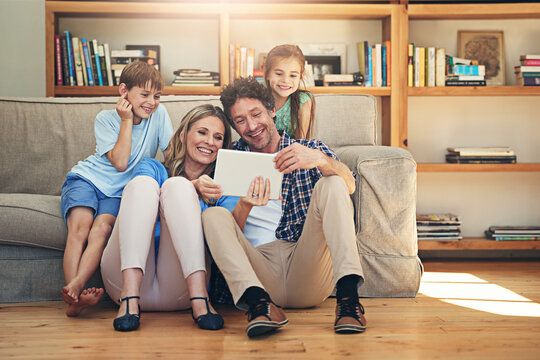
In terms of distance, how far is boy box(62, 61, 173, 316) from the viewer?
1901mm

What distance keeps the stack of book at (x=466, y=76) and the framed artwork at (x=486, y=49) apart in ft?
0.70

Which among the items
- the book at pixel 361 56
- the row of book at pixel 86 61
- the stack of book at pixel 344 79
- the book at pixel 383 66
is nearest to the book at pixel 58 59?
the row of book at pixel 86 61

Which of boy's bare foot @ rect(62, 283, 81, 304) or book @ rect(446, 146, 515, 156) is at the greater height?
book @ rect(446, 146, 515, 156)

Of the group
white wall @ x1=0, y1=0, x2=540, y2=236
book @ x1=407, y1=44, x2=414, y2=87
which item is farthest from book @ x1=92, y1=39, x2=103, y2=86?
book @ x1=407, y1=44, x2=414, y2=87

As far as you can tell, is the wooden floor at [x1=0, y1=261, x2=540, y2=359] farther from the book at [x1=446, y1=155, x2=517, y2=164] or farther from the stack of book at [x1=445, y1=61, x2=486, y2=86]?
the stack of book at [x1=445, y1=61, x2=486, y2=86]

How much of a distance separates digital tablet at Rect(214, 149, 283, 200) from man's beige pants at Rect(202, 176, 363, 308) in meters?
0.08

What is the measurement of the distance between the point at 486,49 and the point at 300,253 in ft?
8.03

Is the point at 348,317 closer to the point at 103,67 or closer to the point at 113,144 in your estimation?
the point at 113,144

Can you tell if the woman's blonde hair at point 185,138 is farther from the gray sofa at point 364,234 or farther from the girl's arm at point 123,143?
the gray sofa at point 364,234

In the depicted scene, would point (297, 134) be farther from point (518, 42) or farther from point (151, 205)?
point (518, 42)

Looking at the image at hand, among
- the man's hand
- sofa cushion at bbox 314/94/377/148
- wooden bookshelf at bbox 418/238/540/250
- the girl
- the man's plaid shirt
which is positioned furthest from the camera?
wooden bookshelf at bbox 418/238/540/250

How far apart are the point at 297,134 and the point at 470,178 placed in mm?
1732

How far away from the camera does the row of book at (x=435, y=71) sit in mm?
3348

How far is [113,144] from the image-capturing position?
2109 millimetres
